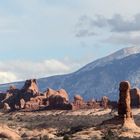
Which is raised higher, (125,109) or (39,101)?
(39,101)

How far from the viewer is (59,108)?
181m

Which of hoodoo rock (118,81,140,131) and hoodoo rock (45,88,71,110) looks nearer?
hoodoo rock (118,81,140,131)

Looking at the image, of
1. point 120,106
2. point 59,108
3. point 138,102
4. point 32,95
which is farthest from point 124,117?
point 32,95

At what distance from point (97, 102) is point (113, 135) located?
338 ft

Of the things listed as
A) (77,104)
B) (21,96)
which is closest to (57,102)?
(77,104)

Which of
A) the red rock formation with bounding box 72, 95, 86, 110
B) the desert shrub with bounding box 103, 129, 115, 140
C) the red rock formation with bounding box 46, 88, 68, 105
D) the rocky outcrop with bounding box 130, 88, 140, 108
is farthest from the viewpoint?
the red rock formation with bounding box 46, 88, 68, 105

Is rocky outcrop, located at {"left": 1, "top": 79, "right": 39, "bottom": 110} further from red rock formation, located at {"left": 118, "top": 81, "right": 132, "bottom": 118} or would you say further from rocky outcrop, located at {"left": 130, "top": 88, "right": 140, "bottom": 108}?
red rock formation, located at {"left": 118, "top": 81, "right": 132, "bottom": 118}

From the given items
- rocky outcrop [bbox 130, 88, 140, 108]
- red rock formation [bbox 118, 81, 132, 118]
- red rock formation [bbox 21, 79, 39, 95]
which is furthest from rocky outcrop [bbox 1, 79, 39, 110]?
red rock formation [bbox 118, 81, 132, 118]

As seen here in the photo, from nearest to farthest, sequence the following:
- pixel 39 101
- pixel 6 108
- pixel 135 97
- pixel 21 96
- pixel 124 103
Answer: pixel 124 103
pixel 135 97
pixel 39 101
pixel 6 108
pixel 21 96

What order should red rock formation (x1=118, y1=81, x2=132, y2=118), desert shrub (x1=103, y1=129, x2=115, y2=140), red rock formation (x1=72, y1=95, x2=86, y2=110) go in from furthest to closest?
1. red rock formation (x1=72, y1=95, x2=86, y2=110)
2. red rock formation (x1=118, y1=81, x2=132, y2=118)
3. desert shrub (x1=103, y1=129, x2=115, y2=140)

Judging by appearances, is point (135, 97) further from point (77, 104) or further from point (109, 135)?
point (109, 135)

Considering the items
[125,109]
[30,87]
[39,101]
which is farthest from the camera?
[30,87]

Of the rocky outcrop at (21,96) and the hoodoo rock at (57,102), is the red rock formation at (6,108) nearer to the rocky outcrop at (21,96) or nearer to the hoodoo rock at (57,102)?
the rocky outcrop at (21,96)

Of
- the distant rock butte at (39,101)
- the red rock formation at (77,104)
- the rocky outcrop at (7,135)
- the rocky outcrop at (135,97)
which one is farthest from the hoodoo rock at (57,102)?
the rocky outcrop at (7,135)
